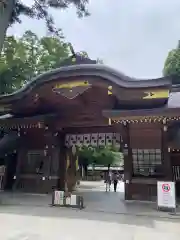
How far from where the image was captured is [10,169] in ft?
50.3

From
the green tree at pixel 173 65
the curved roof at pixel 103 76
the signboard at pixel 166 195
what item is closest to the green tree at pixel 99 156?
A: the green tree at pixel 173 65

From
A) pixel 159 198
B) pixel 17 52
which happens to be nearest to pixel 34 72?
pixel 17 52

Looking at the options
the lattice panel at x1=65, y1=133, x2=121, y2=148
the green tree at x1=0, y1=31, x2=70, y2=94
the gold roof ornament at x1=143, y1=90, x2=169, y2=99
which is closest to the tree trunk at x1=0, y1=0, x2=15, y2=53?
the gold roof ornament at x1=143, y1=90, x2=169, y2=99

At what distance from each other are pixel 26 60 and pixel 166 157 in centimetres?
1517

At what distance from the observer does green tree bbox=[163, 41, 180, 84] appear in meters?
24.5

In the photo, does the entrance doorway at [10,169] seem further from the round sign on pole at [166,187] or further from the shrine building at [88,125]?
the round sign on pole at [166,187]

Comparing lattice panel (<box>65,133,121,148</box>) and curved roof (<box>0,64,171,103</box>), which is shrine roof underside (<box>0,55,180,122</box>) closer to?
curved roof (<box>0,64,171,103</box>)

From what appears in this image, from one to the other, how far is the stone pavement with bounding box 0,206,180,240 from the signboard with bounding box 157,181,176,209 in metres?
1.02

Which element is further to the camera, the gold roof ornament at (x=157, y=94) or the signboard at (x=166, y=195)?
the gold roof ornament at (x=157, y=94)

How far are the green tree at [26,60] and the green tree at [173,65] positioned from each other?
9.93 meters

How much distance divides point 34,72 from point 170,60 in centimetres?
1318

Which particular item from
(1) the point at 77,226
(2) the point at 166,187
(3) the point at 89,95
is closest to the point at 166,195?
(2) the point at 166,187

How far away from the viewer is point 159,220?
797 centimetres

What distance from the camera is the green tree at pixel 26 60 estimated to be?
19.4 meters
